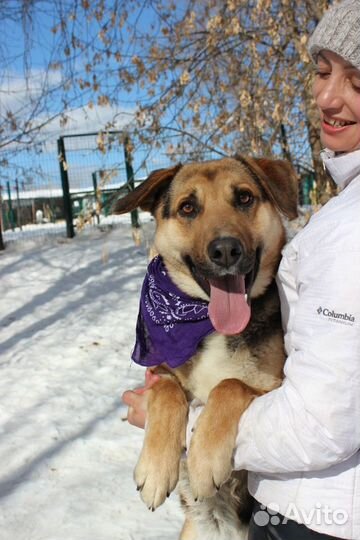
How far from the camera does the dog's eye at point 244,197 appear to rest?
2.71 m

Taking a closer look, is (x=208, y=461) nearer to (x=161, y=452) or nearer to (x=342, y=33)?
(x=161, y=452)

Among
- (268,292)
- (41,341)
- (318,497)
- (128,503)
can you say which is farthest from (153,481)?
(41,341)

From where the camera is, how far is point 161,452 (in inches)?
76.5

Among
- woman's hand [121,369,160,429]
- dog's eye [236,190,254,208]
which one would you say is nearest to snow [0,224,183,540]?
woman's hand [121,369,160,429]

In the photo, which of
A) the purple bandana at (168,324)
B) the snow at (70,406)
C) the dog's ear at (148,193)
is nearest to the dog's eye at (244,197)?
the dog's ear at (148,193)

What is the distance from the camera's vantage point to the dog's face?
2.34 meters

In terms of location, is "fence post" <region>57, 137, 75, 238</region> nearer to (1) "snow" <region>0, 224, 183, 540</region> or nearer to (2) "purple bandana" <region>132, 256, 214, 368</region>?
(1) "snow" <region>0, 224, 183, 540</region>

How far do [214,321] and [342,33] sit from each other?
3.84 feet

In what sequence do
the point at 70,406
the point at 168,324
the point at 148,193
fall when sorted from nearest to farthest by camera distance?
the point at 168,324 < the point at 148,193 < the point at 70,406

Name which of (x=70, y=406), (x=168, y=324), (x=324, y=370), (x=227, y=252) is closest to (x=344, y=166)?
(x=324, y=370)

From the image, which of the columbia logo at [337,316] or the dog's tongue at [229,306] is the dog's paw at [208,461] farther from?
the columbia logo at [337,316]

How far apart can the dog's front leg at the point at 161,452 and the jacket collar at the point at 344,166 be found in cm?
100

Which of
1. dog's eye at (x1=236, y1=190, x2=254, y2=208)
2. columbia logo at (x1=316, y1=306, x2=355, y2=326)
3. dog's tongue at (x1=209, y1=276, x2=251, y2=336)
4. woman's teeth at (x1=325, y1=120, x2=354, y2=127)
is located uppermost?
woman's teeth at (x1=325, y1=120, x2=354, y2=127)

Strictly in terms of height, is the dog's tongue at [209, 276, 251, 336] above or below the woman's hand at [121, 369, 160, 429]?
above
